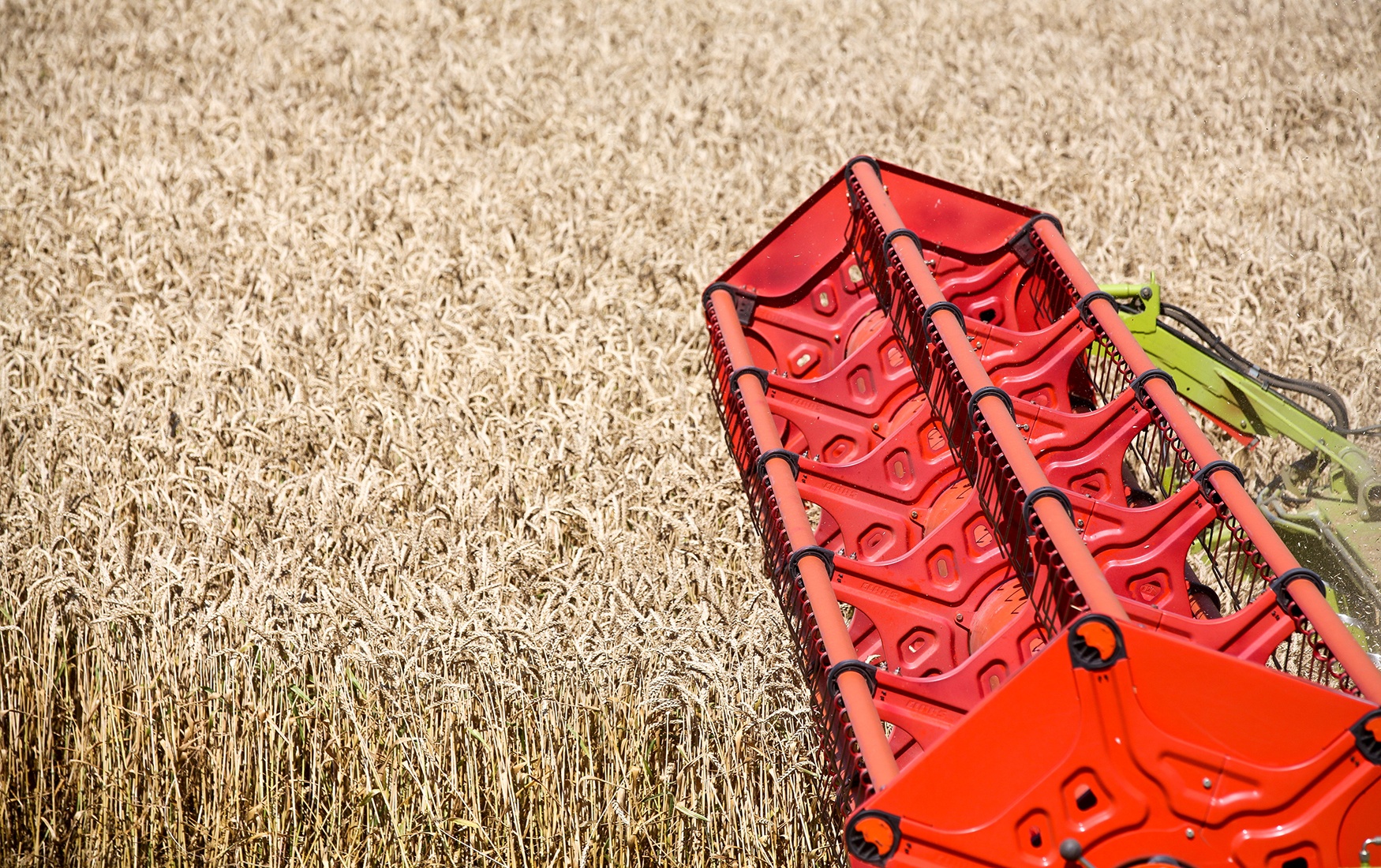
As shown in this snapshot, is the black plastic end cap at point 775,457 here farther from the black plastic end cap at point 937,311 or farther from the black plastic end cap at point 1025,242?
the black plastic end cap at point 1025,242

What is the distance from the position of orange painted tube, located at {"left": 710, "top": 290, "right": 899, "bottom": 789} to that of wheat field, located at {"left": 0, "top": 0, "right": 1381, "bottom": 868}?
0.39 metres

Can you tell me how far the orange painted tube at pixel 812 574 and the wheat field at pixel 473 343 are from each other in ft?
1.28

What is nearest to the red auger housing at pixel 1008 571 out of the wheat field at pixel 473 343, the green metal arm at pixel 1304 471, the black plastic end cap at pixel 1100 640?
the black plastic end cap at pixel 1100 640

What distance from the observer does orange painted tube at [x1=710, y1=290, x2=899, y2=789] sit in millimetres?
2156

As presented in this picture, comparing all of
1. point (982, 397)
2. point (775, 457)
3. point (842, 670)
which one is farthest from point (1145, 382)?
point (842, 670)

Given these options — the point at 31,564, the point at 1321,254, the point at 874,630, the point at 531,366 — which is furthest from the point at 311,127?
the point at 1321,254

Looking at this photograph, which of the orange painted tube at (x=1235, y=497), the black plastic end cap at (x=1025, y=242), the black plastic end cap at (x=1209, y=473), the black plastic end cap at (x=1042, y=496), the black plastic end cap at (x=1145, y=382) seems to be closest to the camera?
the orange painted tube at (x=1235, y=497)

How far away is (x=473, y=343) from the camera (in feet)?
14.9

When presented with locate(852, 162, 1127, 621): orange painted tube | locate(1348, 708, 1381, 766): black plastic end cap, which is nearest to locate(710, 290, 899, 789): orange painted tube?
locate(852, 162, 1127, 621): orange painted tube

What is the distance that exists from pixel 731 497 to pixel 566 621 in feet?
2.75

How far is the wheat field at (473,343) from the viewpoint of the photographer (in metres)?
2.90

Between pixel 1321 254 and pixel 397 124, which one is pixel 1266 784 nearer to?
pixel 1321 254

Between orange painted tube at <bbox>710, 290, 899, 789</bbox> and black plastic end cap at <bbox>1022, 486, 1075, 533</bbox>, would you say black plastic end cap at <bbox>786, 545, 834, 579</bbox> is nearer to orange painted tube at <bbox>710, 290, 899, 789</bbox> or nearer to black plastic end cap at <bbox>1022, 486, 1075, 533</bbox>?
orange painted tube at <bbox>710, 290, 899, 789</bbox>

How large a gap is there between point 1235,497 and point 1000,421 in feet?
1.87
